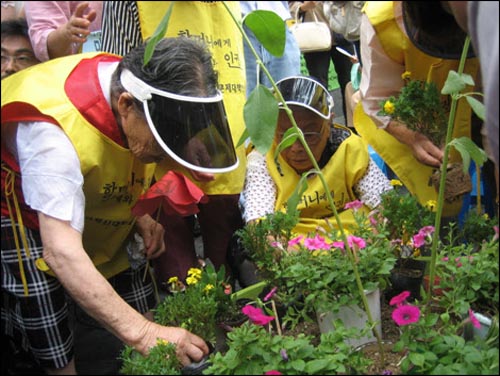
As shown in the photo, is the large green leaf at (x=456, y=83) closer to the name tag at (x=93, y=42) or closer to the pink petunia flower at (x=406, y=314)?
the pink petunia flower at (x=406, y=314)

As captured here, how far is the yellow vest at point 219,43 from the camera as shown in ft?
7.36

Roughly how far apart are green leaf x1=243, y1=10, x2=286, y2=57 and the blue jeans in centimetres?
153

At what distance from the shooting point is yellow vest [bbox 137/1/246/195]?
2244 millimetres

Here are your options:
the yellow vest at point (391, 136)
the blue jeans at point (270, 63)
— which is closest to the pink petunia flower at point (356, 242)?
the yellow vest at point (391, 136)

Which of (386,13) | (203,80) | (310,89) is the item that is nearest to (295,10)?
(310,89)

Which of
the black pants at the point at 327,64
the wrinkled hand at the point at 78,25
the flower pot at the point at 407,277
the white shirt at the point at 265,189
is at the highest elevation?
the wrinkled hand at the point at 78,25

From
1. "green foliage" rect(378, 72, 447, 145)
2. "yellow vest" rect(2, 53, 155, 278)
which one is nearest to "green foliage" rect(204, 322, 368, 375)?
"yellow vest" rect(2, 53, 155, 278)

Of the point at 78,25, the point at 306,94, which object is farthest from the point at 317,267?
the point at 78,25

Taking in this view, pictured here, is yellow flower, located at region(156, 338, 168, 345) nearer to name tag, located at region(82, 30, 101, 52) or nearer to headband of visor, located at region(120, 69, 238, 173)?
headband of visor, located at region(120, 69, 238, 173)

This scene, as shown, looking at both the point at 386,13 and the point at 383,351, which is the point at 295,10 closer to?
the point at 386,13

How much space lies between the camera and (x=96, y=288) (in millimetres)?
1487

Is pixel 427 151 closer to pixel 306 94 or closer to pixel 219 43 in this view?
pixel 306 94

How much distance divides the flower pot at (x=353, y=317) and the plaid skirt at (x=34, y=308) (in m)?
0.90

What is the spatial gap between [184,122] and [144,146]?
157mm
